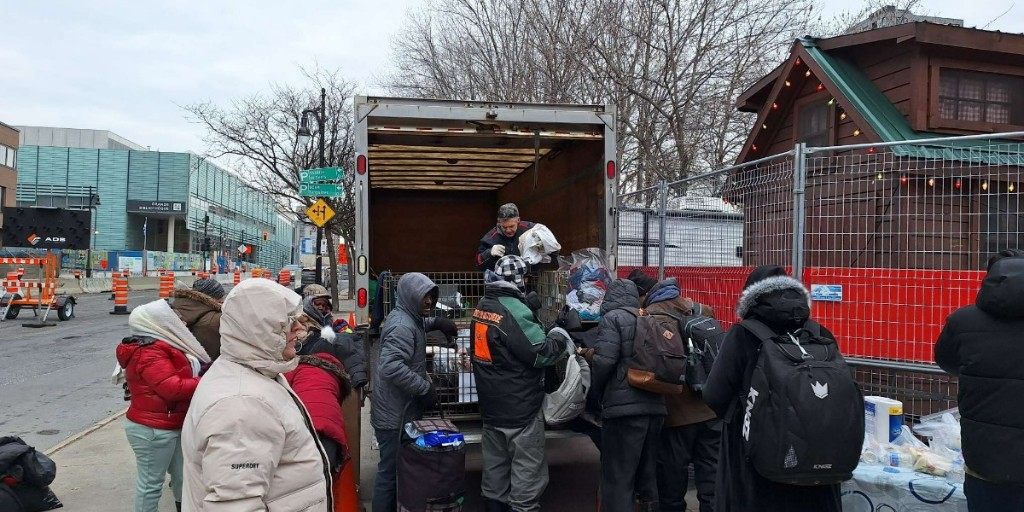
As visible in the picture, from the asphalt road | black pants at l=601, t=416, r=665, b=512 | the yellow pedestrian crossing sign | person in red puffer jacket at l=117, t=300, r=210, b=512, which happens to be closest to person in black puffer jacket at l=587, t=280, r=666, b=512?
black pants at l=601, t=416, r=665, b=512

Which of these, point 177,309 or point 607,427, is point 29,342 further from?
point 607,427

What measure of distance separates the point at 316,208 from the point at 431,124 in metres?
8.49

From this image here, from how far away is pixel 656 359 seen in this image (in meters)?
Answer: 4.23

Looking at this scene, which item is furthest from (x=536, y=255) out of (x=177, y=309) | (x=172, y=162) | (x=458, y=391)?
(x=172, y=162)

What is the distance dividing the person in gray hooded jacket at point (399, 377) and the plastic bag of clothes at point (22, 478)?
1.91m

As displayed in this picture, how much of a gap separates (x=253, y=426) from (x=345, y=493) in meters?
2.31

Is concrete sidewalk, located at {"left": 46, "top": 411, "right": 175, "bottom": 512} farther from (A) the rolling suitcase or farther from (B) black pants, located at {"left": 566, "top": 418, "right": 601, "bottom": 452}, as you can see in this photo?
(B) black pants, located at {"left": 566, "top": 418, "right": 601, "bottom": 452}

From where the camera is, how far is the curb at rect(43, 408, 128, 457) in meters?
6.47

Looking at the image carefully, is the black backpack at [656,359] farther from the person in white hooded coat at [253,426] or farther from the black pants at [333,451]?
the person in white hooded coat at [253,426]

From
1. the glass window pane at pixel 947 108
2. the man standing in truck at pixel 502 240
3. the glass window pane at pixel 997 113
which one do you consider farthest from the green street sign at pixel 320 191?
the glass window pane at pixel 997 113

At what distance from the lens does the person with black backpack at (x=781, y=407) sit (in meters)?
2.72

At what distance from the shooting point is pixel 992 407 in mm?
2850

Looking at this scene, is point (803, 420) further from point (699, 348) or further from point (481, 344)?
point (481, 344)

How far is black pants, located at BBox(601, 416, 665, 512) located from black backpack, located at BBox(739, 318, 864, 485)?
156 centimetres
